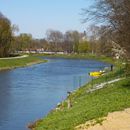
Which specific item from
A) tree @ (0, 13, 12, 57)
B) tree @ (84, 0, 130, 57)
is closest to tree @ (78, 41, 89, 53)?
tree @ (0, 13, 12, 57)

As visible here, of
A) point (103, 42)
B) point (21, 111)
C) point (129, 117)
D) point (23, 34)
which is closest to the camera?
point (129, 117)

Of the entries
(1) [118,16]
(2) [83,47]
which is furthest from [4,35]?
(1) [118,16]

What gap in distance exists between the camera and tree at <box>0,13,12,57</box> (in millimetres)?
111500

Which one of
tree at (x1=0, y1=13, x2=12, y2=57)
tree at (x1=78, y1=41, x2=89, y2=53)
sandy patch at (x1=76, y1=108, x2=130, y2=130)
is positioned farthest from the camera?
tree at (x1=78, y1=41, x2=89, y2=53)

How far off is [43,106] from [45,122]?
10.5 meters

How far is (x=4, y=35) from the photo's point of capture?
114m

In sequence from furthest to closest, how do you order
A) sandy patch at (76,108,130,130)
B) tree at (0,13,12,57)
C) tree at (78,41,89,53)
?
tree at (78,41,89,53)
tree at (0,13,12,57)
sandy patch at (76,108,130,130)

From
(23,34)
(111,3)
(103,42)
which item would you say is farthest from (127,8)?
(23,34)

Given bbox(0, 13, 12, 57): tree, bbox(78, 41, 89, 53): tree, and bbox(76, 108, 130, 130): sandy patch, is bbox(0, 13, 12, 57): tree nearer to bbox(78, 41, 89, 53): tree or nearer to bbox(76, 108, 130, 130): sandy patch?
bbox(78, 41, 89, 53): tree

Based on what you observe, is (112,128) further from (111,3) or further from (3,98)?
(3,98)

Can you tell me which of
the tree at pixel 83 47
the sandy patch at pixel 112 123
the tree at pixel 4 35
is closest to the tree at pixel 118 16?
the sandy patch at pixel 112 123

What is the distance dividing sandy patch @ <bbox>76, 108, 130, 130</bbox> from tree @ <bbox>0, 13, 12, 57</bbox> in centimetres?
9431

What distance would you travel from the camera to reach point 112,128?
1590 centimetres

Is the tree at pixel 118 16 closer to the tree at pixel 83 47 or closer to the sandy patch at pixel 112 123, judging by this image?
the sandy patch at pixel 112 123
